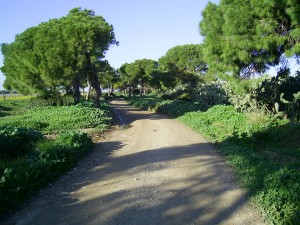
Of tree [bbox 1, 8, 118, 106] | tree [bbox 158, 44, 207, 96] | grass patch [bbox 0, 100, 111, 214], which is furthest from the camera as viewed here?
tree [bbox 158, 44, 207, 96]

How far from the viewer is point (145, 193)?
7.14 metres

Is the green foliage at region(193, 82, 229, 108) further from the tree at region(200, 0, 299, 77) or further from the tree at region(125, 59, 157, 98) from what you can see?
the tree at region(125, 59, 157, 98)

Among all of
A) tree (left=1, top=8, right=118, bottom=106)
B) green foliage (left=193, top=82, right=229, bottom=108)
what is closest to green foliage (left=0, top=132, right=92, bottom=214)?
tree (left=1, top=8, right=118, bottom=106)

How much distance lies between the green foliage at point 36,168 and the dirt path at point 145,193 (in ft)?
0.89

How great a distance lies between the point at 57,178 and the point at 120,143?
519cm

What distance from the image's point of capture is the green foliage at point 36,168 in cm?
658

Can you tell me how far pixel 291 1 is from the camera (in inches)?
367

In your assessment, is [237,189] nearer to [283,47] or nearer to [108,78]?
→ [283,47]

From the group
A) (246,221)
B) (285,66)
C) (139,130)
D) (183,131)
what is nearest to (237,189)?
(246,221)

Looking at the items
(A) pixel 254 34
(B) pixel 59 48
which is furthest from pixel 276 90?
(B) pixel 59 48

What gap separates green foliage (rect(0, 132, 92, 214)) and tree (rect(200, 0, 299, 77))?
6.05m

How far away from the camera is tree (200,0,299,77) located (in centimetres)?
1032

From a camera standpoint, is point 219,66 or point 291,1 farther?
point 219,66

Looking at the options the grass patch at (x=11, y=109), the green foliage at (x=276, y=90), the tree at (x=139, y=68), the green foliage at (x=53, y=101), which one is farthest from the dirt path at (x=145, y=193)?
Result: the tree at (x=139, y=68)
